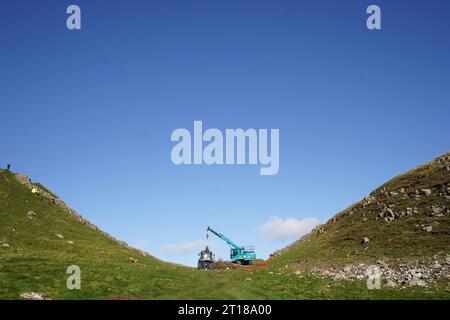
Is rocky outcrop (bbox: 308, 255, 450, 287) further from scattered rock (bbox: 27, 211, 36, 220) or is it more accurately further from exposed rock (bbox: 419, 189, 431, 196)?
scattered rock (bbox: 27, 211, 36, 220)

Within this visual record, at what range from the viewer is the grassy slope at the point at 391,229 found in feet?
190

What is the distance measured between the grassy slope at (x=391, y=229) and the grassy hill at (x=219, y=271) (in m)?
0.16

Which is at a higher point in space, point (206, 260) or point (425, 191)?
point (425, 191)

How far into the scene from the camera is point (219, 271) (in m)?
67.2

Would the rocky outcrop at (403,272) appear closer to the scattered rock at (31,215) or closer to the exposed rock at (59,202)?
the exposed rock at (59,202)

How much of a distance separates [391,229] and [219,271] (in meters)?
28.6

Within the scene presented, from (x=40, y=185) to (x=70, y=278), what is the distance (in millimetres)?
59981

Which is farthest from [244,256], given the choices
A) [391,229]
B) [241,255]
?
[391,229]

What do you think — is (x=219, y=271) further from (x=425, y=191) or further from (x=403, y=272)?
(x=425, y=191)

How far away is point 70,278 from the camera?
1651 inches

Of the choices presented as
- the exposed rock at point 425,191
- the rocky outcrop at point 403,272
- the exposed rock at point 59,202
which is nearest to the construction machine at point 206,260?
the exposed rock at point 59,202
